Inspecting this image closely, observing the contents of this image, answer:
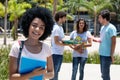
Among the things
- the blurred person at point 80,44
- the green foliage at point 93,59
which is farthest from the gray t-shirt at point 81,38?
the green foliage at point 93,59

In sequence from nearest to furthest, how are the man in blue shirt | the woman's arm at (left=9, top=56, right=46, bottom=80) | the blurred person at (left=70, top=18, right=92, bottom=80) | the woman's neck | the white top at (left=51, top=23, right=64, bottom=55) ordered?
the woman's arm at (left=9, top=56, right=46, bottom=80) → the woman's neck → the man in blue shirt → the white top at (left=51, top=23, right=64, bottom=55) → the blurred person at (left=70, top=18, right=92, bottom=80)

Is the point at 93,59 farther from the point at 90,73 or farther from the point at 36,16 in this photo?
the point at 36,16

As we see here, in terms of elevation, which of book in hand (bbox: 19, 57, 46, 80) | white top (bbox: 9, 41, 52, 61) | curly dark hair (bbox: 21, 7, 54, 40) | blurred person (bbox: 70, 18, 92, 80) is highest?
curly dark hair (bbox: 21, 7, 54, 40)

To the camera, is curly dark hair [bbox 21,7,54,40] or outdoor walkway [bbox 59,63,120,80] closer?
curly dark hair [bbox 21,7,54,40]

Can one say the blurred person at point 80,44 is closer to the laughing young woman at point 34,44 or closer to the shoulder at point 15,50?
the laughing young woman at point 34,44

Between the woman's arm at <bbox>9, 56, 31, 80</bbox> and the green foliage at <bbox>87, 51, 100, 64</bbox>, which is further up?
the woman's arm at <bbox>9, 56, 31, 80</bbox>

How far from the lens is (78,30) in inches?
278

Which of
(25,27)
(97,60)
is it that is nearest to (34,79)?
(25,27)

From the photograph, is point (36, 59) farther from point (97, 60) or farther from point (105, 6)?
point (105, 6)

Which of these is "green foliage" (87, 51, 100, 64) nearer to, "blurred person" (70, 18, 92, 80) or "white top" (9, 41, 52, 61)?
"blurred person" (70, 18, 92, 80)

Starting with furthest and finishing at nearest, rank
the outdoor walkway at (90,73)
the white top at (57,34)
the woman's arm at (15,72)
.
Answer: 1. the outdoor walkway at (90,73)
2. the white top at (57,34)
3. the woman's arm at (15,72)

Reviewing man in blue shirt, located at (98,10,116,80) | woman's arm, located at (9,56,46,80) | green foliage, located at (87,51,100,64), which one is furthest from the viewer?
green foliage, located at (87,51,100,64)

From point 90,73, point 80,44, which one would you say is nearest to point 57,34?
point 80,44

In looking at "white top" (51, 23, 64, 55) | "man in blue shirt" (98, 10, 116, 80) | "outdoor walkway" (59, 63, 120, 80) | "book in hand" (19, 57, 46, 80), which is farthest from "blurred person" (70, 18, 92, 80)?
"book in hand" (19, 57, 46, 80)
